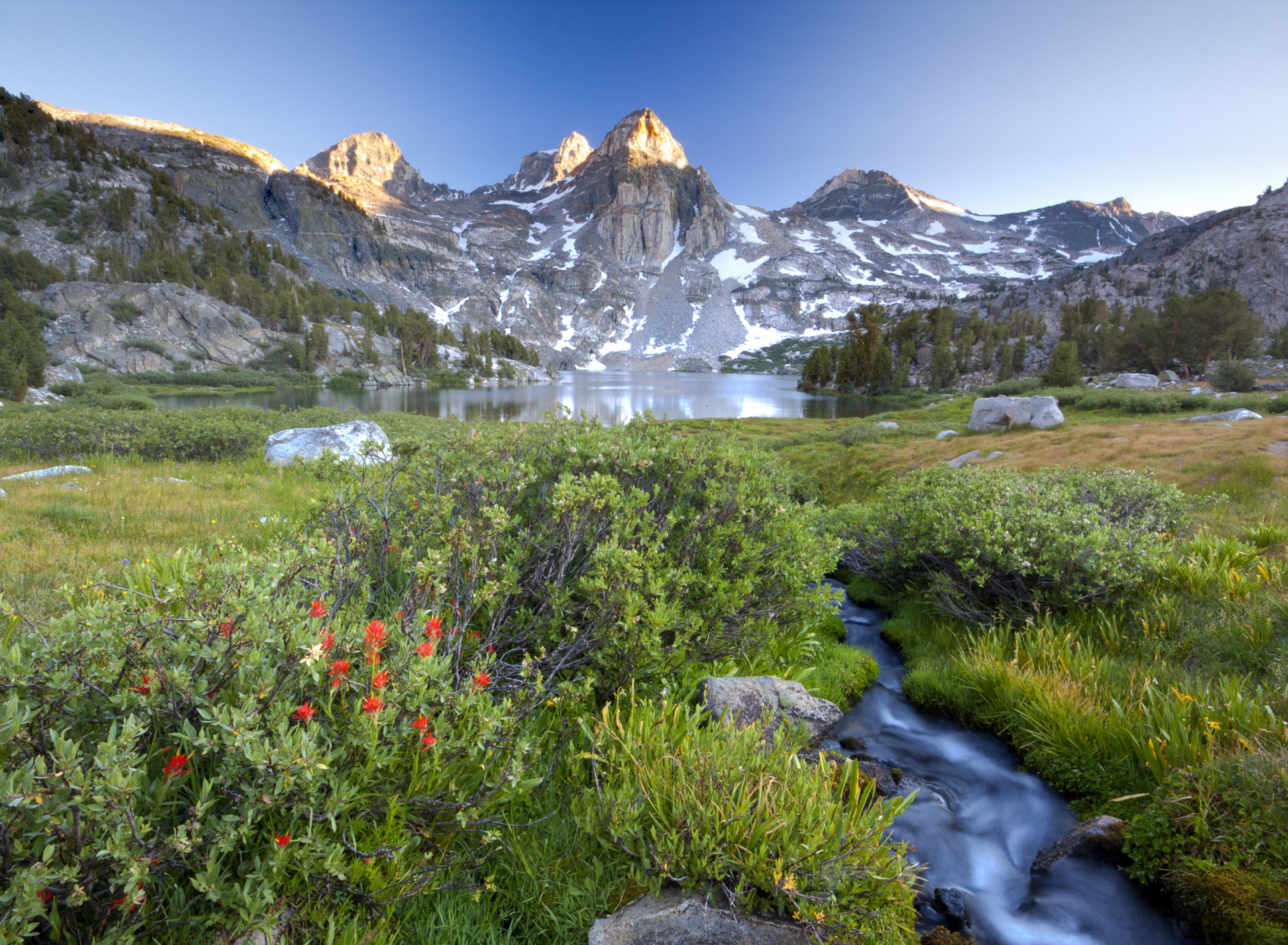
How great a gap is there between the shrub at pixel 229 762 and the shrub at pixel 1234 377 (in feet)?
167

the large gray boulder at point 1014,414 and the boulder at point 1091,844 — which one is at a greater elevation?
the large gray boulder at point 1014,414

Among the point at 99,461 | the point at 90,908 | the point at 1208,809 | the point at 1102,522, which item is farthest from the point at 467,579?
the point at 99,461

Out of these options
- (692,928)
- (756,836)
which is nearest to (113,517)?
(692,928)

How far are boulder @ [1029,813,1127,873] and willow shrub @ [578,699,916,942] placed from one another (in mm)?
1895

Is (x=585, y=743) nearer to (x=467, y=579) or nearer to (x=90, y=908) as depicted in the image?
(x=467, y=579)

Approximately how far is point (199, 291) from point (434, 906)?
163 m

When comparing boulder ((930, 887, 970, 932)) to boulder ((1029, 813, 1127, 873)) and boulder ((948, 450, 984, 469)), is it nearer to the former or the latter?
boulder ((1029, 813, 1127, 873))

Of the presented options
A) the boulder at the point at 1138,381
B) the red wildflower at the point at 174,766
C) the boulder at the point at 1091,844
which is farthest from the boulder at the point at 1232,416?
A: the boulder at the point at 1138,381

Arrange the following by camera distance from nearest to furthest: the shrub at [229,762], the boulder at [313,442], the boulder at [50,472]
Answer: the shrub at [229,762] < the boulder at [50,472] < the boulder at [313,442]

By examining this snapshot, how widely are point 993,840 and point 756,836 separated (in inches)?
126

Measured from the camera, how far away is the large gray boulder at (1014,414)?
2252 cm

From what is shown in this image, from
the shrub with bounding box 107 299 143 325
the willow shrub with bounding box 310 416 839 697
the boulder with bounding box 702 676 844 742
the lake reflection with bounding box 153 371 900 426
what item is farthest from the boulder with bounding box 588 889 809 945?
the shrub with bounding box 107 299 143 325

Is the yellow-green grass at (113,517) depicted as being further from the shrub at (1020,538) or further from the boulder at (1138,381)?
the boulder at (1138,381)

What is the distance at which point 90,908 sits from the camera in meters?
1.97
